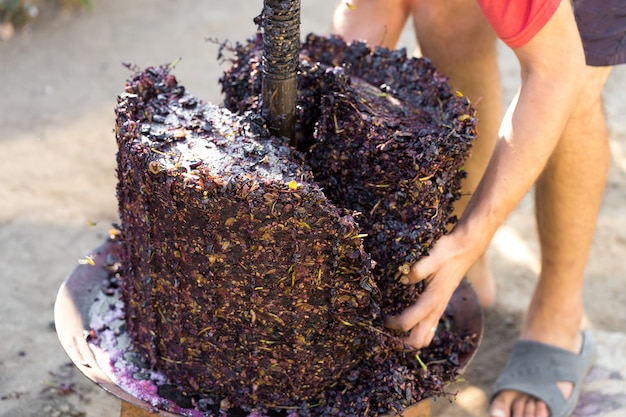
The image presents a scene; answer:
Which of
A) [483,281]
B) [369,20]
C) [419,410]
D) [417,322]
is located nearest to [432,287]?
[417,322]

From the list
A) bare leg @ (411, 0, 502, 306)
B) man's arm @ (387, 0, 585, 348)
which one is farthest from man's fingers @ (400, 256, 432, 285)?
bare leg @ (411, 0, 502, 306)

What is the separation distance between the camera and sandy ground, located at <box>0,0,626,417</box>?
8.89 feet

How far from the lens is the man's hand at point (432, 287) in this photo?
1.91 metres

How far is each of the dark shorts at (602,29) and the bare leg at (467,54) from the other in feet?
1.15

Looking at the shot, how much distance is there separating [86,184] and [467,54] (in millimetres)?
1871

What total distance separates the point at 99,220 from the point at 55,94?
3.81 feet

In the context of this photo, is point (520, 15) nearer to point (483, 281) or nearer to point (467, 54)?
point (467, 54)

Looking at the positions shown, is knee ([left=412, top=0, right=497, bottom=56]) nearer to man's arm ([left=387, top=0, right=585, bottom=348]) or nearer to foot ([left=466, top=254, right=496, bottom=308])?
man's arm ([left=387, top=0, right=585, bottom=348])

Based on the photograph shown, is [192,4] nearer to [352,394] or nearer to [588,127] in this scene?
[588,127]

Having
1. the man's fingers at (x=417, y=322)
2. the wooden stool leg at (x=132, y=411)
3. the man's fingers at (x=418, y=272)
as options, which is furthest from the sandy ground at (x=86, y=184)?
the man's fingers at (x=418, y=272)

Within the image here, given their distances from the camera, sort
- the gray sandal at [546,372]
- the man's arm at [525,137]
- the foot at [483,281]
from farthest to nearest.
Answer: the foot at [483,281]
the gray sandal at [546,372]
the man's arm at [525,137]

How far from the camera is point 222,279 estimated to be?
1.76 m

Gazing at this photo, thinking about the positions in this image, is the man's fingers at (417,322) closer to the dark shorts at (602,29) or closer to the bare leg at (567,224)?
the bare leg at (567,224)

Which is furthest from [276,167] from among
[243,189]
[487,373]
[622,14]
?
[487,373]
